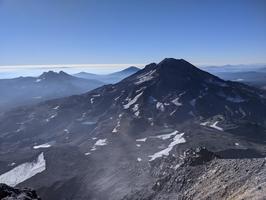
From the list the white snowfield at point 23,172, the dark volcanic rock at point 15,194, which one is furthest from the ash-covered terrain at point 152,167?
the dark volcanic rock at point 15,194

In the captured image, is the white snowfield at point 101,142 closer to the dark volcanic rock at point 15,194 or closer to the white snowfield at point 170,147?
the white snowfield at point 170,147

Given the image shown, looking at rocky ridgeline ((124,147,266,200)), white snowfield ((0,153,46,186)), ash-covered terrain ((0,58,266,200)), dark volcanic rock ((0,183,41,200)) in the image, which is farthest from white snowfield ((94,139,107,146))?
dark volcanic rock ((0,183,41,200))

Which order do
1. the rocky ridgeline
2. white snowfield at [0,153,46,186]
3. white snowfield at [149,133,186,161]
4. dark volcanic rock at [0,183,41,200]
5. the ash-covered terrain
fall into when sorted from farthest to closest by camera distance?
white snowfield at [149,133,186,161], white snowfield at [0,153,46,186], the ash-covered terrain, dark volcanic rock at [0,183,41,200], the rocky ridgeline

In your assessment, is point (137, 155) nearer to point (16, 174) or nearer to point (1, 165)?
point (16, 174)

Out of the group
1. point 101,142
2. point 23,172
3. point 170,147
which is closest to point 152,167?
point 170,147

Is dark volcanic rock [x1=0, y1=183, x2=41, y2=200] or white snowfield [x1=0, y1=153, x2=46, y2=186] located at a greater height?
dark volcanic rock [x1=0, y1=183, x2=41, y2=200]

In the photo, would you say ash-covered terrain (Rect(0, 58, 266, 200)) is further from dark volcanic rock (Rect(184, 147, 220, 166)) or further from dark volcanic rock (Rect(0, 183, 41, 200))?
dark volcanic rock (Rect(0, 183, 41, 200))

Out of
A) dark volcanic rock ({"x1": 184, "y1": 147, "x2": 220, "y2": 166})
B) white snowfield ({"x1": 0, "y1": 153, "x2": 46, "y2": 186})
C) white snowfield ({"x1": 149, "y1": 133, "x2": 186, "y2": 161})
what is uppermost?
dark volcanic rock ({"x1": 184, "y1": 147, "x2": 220, "y2": 166})

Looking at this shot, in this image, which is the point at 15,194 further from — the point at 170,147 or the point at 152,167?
the point at 170,147
